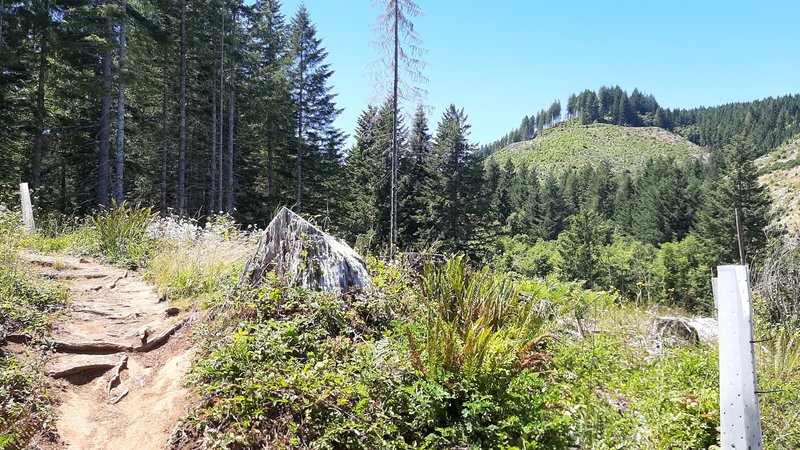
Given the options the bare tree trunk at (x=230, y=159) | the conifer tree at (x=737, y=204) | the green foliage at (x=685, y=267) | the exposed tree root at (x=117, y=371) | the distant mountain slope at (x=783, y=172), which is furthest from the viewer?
the distant mountain slope at (x=783, y=172)

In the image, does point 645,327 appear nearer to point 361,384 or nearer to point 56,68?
point 361,384

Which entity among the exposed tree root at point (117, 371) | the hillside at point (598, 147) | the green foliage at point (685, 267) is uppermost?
the hillside at point (598, 147)

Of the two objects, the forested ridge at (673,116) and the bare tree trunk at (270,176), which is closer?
the bare tree trunk at (270,176)

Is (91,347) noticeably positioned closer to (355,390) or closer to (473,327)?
(355,390)

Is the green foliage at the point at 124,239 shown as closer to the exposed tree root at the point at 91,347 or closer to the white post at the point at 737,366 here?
the exposed tree root at the point at 91,347

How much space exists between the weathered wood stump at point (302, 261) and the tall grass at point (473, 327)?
77 cm

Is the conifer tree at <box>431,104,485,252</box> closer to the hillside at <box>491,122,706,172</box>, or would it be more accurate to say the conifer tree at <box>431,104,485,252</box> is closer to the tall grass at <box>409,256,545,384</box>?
the tall grass at <box>409,256,545,384</box>

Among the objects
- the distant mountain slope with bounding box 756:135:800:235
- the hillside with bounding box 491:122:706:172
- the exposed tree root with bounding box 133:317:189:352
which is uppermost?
the hillside with bounding box 491:122:706:172

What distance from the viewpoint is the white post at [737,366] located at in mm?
2545

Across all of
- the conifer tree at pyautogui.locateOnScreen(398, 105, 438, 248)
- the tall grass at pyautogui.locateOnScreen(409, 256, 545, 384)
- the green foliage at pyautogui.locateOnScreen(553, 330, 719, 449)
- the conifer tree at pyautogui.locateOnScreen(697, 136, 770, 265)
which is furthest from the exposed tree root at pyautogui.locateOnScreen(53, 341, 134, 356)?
the conifer tree at pyautogui.locateOnScreen(697, 136, 770, 265)

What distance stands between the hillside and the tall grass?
410ft

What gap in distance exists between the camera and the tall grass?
2.94m

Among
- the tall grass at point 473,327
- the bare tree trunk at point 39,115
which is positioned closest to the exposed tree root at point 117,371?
the tall grass at point 473,327

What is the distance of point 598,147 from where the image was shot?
143 meters
